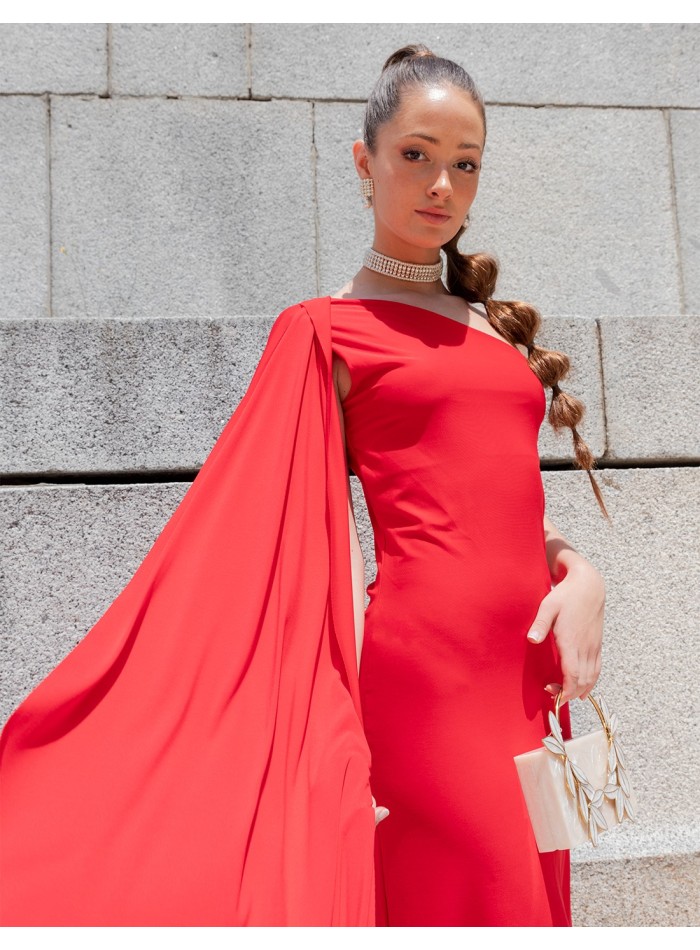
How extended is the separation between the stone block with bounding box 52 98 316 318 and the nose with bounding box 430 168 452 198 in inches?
76.2

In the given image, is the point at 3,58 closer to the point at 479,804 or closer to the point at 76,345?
the point at 76,345

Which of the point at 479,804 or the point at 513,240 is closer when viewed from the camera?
the point at 479,804

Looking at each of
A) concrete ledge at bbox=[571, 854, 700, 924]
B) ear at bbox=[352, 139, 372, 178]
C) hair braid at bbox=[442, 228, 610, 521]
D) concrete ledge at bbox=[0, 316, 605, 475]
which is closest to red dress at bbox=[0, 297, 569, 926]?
hair braid at bbox=[442, 228, 610, 521]

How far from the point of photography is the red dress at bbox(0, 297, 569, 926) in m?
1.38

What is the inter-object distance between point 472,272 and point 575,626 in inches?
29.5

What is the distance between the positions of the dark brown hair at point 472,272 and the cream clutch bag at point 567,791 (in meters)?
0.67

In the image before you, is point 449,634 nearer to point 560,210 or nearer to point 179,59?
point 560,210

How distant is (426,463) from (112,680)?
2.03ft

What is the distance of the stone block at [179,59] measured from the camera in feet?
12.0

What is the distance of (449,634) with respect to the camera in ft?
5.33

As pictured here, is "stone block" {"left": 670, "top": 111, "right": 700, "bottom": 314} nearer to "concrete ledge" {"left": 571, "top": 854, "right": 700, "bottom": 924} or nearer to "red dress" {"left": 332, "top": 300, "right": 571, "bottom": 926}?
"concrete ledge" {"left": 571, "top": 854, "right": 700, "bottom": 924}

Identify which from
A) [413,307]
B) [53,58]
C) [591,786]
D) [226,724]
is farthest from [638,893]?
[53,58]
